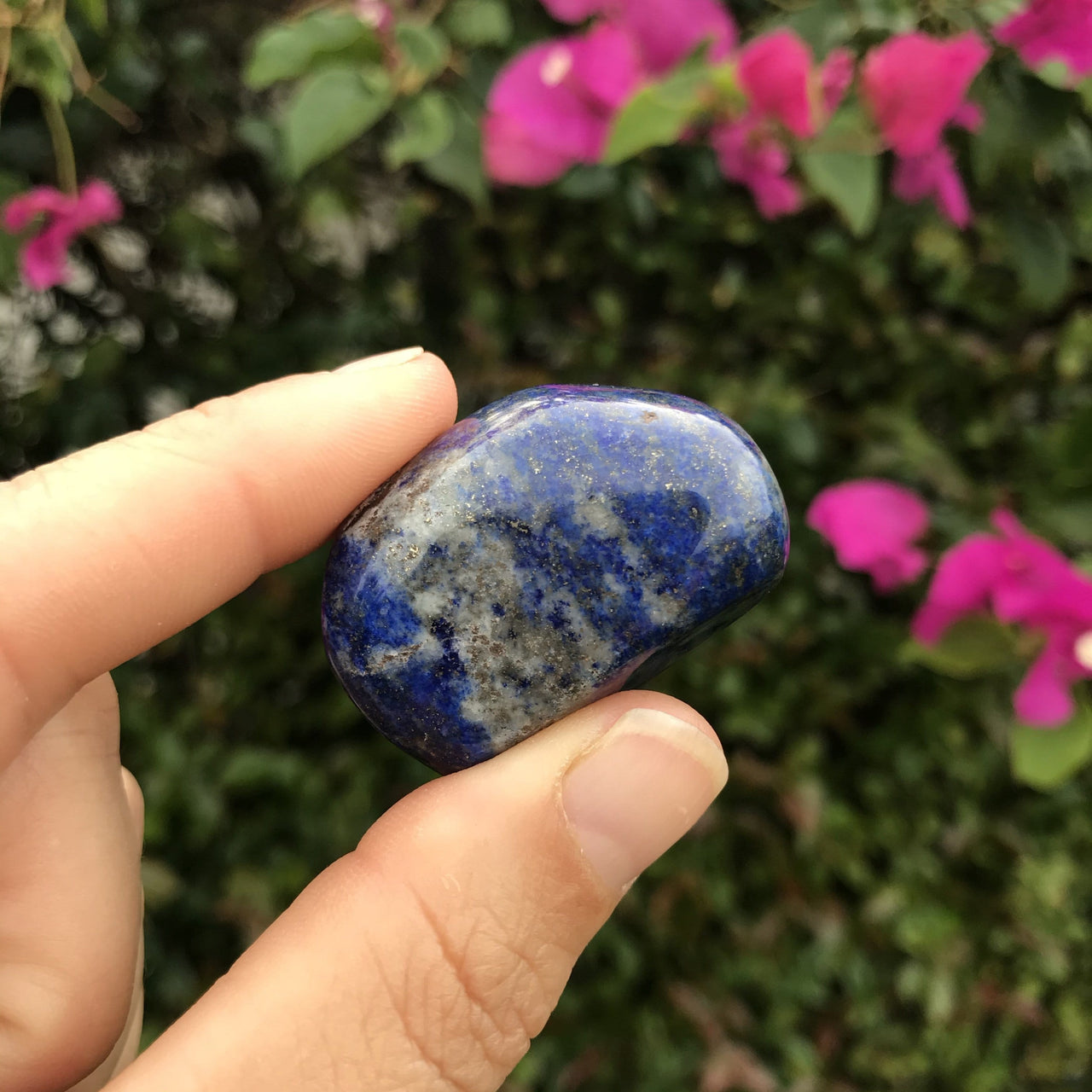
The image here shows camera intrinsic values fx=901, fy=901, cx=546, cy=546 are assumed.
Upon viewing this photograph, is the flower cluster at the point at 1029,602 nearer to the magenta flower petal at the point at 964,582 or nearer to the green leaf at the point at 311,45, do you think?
the magenta flower petal at the point at 964,582

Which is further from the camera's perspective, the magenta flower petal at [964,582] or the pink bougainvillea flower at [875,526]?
the pink bougainvillea flower at [875,526]

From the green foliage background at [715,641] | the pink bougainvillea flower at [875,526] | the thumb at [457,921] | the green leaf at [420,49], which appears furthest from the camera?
the green foliage background at [715,641]

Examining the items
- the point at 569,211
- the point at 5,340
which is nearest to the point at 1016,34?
the point at 569,211

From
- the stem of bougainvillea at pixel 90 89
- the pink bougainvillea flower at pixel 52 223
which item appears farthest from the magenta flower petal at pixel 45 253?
the stem of bougainvillea at pixel 90 89

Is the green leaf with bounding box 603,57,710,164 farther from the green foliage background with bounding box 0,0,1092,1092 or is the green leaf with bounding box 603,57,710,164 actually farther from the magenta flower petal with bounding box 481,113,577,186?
the green foliage background with bounding box 0,0,1092,1092

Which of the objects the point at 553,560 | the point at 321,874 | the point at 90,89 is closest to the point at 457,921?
the point at 321,874

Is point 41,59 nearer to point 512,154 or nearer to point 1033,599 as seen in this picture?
point 512,154
